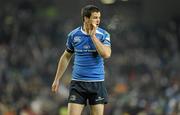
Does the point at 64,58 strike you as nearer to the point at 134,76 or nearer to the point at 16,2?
the point at 134,76

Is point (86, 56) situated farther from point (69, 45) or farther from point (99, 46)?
point (99, 46)

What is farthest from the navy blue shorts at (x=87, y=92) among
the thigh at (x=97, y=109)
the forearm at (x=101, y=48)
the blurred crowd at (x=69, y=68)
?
the blurred crowd at (x=69, y=68)

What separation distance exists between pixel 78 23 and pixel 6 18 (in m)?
1.54

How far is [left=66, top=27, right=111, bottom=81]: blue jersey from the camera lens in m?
6.90

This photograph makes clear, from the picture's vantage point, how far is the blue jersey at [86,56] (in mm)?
6898

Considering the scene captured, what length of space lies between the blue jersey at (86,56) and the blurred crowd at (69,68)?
4861 millimetres

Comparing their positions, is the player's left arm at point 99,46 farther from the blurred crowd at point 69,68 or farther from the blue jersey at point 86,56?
the blurred crowd at point 69,68

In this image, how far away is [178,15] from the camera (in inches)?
572

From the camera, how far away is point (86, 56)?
6.93 metres

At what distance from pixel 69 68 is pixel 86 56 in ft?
22.9

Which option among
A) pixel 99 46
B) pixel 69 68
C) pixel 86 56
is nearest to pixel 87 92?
pixel 86 56

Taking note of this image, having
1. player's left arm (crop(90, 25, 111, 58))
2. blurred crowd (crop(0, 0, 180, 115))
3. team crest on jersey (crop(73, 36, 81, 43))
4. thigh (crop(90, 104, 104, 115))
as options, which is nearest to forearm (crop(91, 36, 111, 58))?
player's left arm (crop(90, 25, 111, 58))

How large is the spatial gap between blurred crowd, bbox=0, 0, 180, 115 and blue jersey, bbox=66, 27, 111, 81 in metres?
4.86

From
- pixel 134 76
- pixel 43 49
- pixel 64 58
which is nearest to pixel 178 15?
pixel 134 76
